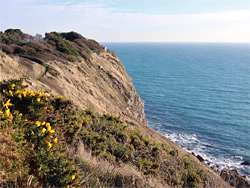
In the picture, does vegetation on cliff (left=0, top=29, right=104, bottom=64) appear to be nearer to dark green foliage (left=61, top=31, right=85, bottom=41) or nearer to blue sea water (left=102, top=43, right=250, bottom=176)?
dark green foliage (left=61, top=31, right=85, bottom=41)

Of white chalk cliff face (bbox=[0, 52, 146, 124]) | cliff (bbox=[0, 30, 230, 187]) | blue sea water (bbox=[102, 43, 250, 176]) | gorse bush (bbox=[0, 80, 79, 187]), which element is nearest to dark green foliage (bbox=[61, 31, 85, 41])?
white chalk cliff face (bbox=[0, 52, 146, 124])

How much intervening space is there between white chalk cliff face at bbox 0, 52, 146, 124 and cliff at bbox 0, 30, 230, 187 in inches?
5.2

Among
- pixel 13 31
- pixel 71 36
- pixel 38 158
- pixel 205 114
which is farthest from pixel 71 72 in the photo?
pixel 205 114

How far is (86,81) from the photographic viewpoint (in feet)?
84.9

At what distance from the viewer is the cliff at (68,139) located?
3.85 metres

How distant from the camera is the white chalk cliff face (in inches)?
645

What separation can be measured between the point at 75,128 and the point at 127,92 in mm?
25593

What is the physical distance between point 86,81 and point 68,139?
61.7ft

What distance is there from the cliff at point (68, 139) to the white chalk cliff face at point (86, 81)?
132 millimetres

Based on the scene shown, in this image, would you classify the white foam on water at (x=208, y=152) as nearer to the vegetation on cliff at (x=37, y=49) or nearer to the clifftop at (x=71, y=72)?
the clifftop at (x=71, y=72)

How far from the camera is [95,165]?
513cm

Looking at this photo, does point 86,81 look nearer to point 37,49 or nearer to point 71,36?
point 37,49

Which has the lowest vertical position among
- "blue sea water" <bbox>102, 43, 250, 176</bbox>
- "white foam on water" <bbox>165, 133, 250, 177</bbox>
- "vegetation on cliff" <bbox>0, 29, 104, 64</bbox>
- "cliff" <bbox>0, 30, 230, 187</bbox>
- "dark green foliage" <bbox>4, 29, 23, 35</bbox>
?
"white foam on water" <bbox>165, 133, 250, 177</bbox>

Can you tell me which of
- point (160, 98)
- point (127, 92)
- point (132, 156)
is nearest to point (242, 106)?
point (160, 98)
